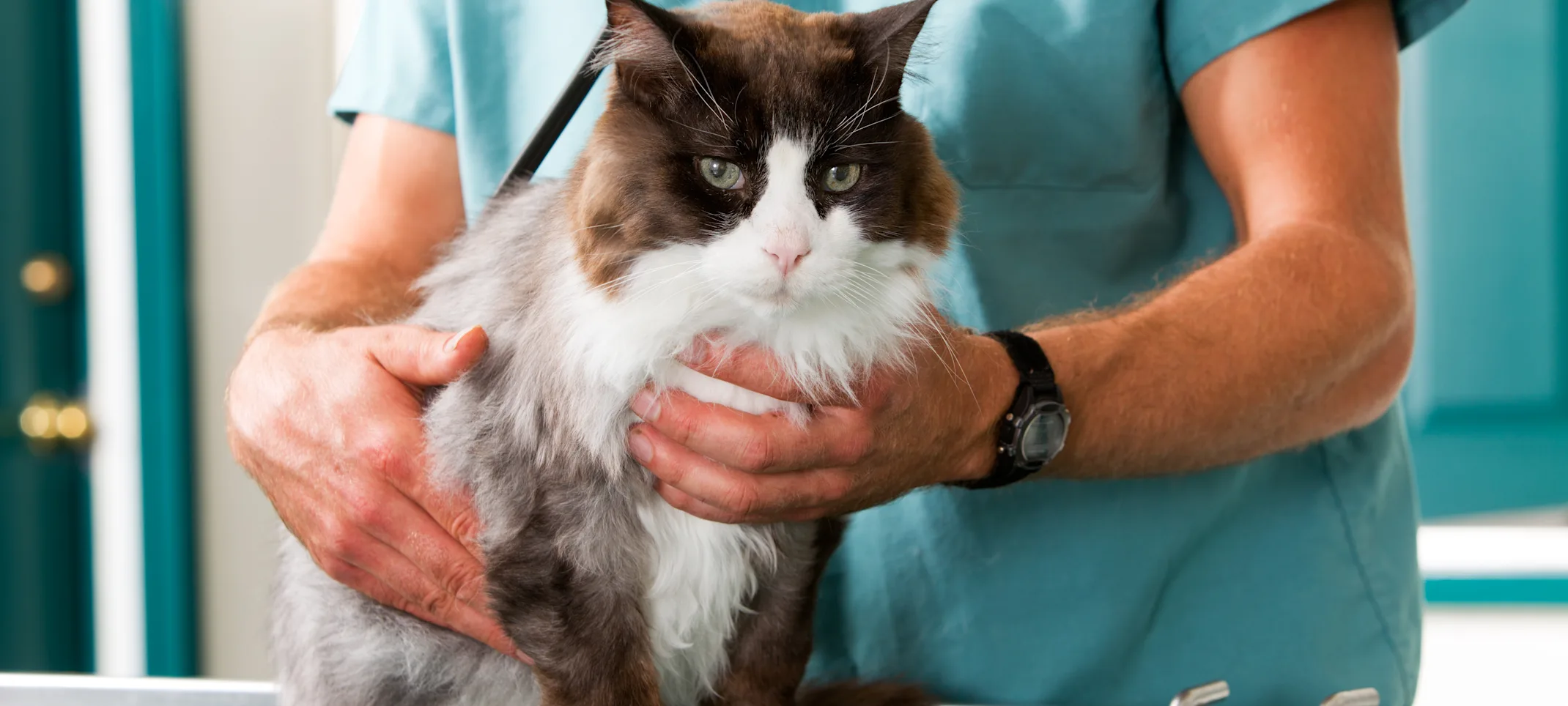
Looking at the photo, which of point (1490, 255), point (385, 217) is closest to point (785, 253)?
point (385, 217)

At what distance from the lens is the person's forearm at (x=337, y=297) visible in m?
1.49

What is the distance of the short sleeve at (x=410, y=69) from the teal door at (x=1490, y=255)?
7.97ft

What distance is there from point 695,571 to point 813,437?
0.73 feet

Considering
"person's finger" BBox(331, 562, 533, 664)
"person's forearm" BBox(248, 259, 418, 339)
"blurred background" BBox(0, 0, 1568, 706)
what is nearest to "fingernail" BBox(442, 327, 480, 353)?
"person's finger" BBox(331, 562, 533, 664)

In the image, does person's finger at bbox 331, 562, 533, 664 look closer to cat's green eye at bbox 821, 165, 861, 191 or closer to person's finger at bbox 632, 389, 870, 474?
person's finger at bbox 632, 389, 870, 474

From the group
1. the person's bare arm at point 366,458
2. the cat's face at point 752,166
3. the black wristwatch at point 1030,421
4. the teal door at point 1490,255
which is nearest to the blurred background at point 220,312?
the teal door at point 1490,255

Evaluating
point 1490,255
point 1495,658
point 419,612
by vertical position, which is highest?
point 1490,255

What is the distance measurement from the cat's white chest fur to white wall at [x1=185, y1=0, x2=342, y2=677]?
2.32 meters

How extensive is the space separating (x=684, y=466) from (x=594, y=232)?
25 centimetres

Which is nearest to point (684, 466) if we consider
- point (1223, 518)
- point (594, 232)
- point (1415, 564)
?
point (594, 232)

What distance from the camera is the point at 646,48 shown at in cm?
100

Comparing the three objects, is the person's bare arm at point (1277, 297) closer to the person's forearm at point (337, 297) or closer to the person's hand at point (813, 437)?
the person's hand at point (813, 437)

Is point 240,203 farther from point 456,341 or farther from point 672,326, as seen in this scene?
point 672,326

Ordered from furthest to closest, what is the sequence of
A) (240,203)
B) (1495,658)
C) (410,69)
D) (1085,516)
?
(240,203) → (1495,658) → (410,69) → (1085,516)
